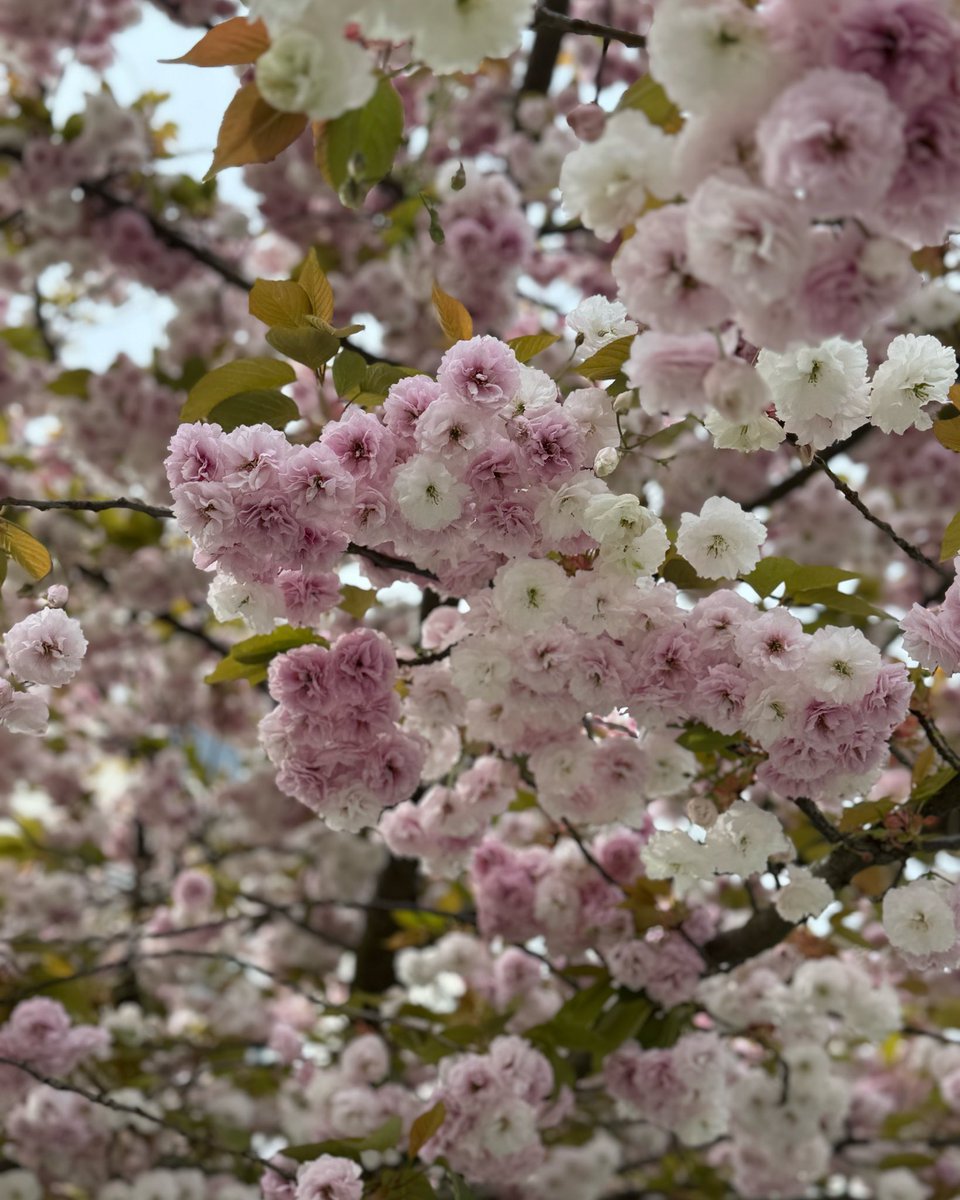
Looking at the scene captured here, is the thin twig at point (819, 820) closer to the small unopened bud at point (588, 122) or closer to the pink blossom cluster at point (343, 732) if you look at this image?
the pink blossom cluster at point (343, 732)

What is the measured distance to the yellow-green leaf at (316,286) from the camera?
1239mm

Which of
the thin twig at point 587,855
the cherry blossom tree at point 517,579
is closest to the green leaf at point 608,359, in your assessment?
the cherry blossom tree at point 517,579

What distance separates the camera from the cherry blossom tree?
29.9 inches

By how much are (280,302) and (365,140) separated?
0.36 metres

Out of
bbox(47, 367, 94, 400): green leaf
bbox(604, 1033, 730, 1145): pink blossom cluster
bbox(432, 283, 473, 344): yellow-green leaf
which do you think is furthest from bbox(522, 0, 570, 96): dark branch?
bbox(604, 1033, 730, 1145): pink blossom cluster

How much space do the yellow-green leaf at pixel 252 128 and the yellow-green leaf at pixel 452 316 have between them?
39 cm

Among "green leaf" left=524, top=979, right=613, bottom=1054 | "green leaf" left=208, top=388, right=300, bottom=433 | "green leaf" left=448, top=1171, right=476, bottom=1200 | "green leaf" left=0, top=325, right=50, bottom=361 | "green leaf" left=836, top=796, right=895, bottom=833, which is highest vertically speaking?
"green leaf" left=0, top=325, right=50, bottom=361

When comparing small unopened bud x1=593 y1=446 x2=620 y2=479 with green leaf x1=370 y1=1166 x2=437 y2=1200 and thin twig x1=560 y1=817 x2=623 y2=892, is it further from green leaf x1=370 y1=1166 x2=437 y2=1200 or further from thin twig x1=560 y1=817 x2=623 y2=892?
green leaf x1=370 y1=1166 x2=437 y2=1200

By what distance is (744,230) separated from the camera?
0.70 meters

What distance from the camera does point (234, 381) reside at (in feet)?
4.30

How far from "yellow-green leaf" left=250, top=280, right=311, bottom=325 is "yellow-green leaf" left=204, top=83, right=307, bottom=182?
0.29 meters

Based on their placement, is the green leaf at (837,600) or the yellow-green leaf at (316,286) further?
the green leaf at (837,600)

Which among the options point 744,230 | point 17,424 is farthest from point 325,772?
point 17,424

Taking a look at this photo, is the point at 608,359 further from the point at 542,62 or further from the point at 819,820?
the point at 542,62
